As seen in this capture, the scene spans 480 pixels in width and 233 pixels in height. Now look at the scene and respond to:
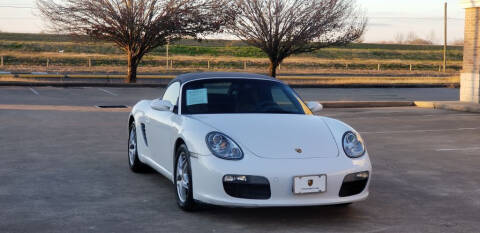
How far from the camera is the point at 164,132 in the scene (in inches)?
306

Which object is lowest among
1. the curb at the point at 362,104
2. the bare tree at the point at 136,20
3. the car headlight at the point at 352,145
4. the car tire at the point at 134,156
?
the curb at the point at 362,104

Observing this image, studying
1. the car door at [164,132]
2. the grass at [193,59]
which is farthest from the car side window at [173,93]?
the grass at [193,59]

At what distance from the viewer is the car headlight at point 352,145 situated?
6.64 m

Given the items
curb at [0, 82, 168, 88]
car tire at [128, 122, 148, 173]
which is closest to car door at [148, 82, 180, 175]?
car tire at [128, 122, 148, 173]

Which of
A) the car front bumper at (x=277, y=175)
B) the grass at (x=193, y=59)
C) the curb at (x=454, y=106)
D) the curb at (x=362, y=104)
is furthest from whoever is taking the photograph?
the grass at (x=193, y=59)

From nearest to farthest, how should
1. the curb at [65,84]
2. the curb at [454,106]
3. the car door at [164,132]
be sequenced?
the car door at [164,132]
the curb at [454,106]
the curb at [65,84]

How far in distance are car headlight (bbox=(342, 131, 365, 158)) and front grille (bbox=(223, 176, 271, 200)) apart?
90 centimetres

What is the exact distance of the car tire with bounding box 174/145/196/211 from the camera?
22.2 ft

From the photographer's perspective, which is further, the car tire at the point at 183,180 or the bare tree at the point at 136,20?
the bare tree at the point at 136,20

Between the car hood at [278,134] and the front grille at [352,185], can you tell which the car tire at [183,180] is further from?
the front grille at [352,185]

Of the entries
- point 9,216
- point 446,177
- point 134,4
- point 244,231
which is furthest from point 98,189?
point 134,4

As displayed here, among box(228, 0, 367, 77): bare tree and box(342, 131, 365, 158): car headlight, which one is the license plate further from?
box(228, 0, 367, 77): bare tree

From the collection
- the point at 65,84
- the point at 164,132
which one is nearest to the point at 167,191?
the point at 164,132

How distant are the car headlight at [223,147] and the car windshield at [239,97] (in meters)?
0.90
